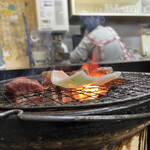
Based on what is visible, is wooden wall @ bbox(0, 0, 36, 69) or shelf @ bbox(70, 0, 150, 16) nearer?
wooden wall @ bbox(0, 0, 36, 69)

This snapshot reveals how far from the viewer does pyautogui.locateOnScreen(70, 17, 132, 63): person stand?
3.61 meters

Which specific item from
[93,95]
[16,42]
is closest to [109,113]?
[93,95]

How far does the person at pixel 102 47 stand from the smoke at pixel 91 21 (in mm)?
750

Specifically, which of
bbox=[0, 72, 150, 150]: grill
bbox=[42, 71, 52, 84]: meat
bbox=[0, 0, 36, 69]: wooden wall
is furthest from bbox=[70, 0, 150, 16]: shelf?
bbox=[0, 72, 150, 150]: grill

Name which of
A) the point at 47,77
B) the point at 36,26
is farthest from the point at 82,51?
the point at 47,77

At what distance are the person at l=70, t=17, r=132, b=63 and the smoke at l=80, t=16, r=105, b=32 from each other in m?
0.75

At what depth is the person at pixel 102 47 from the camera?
Answer: 11.8 feet

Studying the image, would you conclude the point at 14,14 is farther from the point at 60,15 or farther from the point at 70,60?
the point at 70,60

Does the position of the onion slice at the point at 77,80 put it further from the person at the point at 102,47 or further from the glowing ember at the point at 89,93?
the person at the point at 102,47

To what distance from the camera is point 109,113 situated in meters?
0.69

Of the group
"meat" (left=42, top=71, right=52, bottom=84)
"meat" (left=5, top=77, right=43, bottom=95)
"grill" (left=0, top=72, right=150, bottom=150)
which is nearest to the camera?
"grill" (left=0, top=72, right=150, bottom=150)

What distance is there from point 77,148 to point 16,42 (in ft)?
12.4

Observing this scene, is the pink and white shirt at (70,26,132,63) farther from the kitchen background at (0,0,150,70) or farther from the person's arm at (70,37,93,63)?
the kitchen background at (0,0,150,70)

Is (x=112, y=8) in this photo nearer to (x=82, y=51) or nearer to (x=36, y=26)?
(x=82, y=51)
